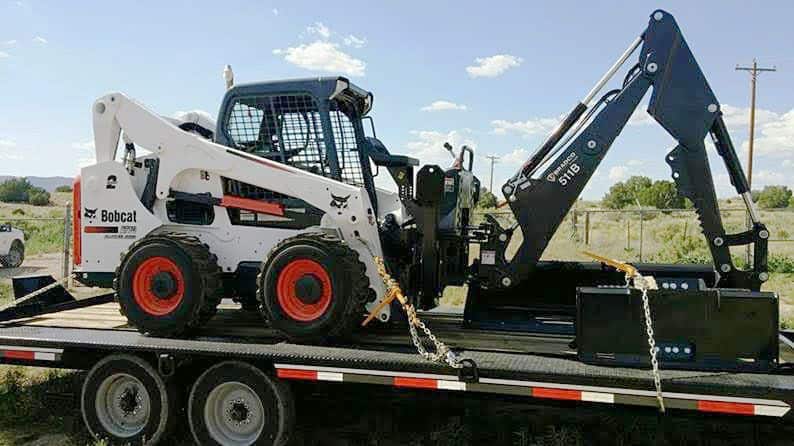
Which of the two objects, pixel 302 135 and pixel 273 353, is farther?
pixel 302 135

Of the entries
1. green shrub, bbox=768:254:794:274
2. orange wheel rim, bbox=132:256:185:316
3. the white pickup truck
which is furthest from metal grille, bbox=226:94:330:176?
the white pickup truck

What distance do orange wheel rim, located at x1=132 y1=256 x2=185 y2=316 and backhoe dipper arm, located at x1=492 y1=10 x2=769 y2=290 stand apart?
9.17 ft

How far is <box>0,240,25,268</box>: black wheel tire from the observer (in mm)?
19469

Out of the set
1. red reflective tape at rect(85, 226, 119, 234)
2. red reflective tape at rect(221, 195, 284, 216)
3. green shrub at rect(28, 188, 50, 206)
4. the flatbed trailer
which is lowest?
the flatbed trailer

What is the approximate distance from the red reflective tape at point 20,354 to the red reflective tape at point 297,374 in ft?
7.33

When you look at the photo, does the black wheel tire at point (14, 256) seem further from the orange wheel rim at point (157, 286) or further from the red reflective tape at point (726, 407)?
the red reflective tape at point (726, 407)

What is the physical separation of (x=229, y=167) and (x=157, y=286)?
1.14 m

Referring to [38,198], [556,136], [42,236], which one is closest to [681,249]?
[556,136]

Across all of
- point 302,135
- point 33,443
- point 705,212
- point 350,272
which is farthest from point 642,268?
point 33,443

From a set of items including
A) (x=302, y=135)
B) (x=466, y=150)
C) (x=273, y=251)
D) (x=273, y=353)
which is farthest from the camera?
(x=466, y=150)

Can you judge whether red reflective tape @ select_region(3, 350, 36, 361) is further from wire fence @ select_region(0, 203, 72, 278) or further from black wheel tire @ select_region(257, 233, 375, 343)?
wire fence @ select_region(0, 203, 72, 278)

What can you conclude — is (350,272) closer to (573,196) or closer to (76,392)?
(573,196)

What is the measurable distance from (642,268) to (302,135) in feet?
10.9

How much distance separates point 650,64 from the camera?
5.65 meters
